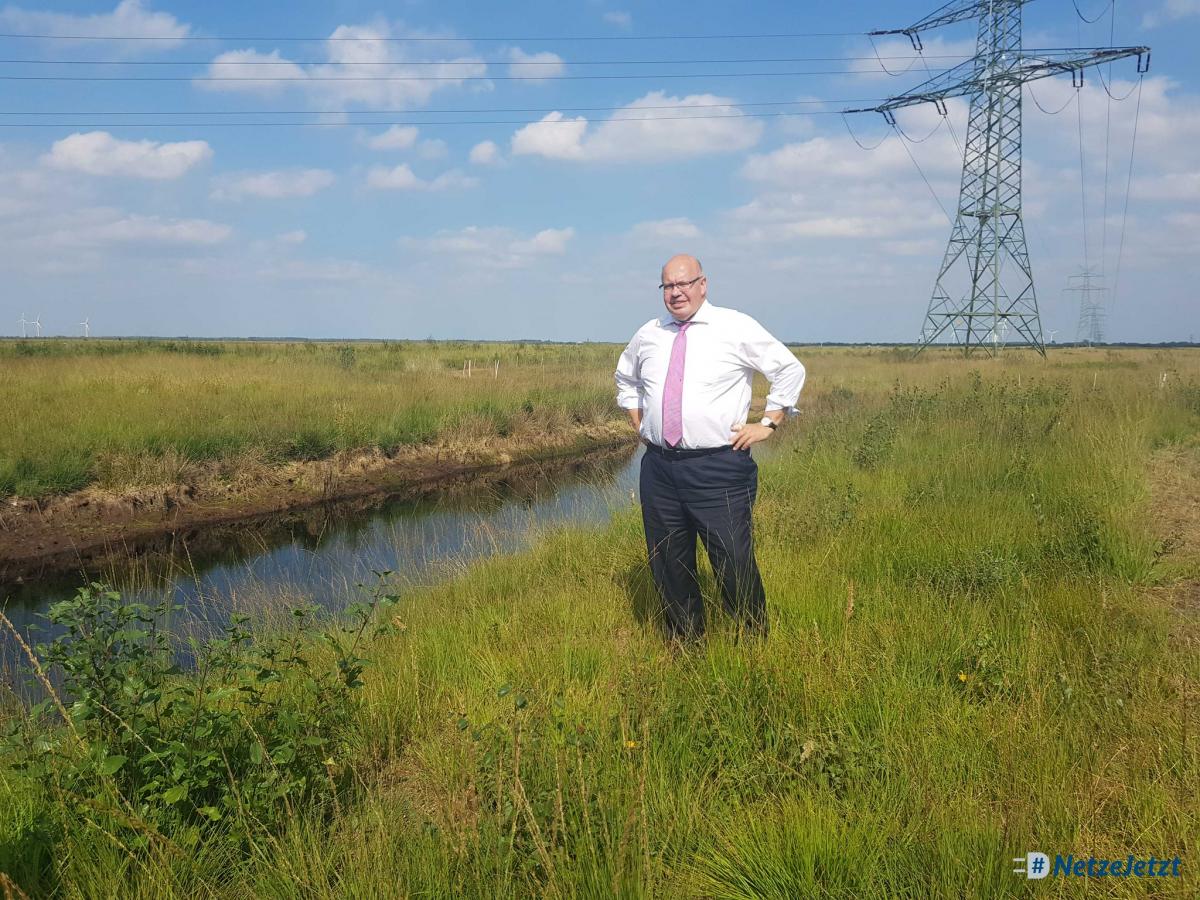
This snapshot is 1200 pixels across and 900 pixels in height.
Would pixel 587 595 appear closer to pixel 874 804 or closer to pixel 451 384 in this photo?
pixel 874 804

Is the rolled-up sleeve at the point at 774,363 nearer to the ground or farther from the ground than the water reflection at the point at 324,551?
farther from the ground

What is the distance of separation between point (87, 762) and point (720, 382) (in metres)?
2.70

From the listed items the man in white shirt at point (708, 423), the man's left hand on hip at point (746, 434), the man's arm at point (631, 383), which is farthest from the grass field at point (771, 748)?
the man's arm at point (631, 383)

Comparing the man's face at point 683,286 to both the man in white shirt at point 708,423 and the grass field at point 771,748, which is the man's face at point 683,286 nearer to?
the man in white shirt at point 708,423

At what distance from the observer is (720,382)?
11.3 feet

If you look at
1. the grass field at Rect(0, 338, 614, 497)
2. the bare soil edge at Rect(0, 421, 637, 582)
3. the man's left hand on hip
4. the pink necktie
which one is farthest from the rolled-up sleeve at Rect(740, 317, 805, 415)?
the grass field at Rect(0, 338, 614, 497)

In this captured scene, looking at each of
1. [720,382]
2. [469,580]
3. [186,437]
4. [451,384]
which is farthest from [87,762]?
[451,384]

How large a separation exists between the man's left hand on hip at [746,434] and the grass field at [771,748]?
2.64ft

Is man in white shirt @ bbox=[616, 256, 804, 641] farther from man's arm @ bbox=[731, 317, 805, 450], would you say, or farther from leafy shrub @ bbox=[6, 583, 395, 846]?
leafy shrub @ bbox=[6, 583, 395, 846]

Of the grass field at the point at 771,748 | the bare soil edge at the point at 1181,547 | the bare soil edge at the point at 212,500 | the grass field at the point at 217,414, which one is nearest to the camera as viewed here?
the grass field at the point at 771,748

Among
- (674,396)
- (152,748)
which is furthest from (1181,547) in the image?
(152,748)

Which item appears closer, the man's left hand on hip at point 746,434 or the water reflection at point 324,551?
the man's left hand on hip at point 746,434

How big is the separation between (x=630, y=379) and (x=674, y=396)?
1.54 feet

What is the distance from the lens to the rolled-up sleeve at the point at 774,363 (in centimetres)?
346
